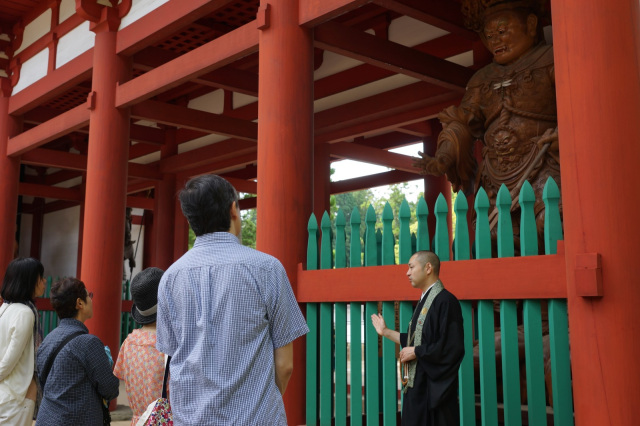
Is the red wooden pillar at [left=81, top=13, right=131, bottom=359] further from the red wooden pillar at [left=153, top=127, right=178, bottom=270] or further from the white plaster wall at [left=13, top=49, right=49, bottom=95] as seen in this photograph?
the red wooden pillar at [left=153, top=127, right=178, bottom=270]

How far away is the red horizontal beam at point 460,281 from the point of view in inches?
126

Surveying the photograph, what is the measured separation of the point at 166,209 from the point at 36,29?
327cm

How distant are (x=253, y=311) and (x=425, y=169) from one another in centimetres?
330

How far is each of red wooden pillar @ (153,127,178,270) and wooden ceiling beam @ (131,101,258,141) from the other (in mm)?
3284

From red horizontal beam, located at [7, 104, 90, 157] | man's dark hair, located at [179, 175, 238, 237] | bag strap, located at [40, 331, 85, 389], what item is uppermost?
red horizontal beam, located at [7, 104, 90, 157]

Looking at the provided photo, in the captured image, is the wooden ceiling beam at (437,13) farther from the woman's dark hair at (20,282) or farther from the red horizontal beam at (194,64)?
the woman's dark hair at (20,282)

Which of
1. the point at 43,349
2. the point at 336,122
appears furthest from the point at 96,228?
the point at 43,349

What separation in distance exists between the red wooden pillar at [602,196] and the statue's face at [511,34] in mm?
1536

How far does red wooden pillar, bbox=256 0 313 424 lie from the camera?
4523 mm

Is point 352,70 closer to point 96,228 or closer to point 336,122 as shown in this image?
point 336,122

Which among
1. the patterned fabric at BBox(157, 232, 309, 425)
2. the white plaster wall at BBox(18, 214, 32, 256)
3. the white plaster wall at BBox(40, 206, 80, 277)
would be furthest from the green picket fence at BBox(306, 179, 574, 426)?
the white plaster wall at BBox(18, 214, 32, 256)

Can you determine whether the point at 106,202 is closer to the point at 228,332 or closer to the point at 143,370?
the point at 143,370

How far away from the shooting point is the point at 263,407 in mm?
1836

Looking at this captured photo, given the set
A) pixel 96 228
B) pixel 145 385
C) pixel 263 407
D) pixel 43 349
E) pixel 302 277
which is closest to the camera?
pixel 263 407
